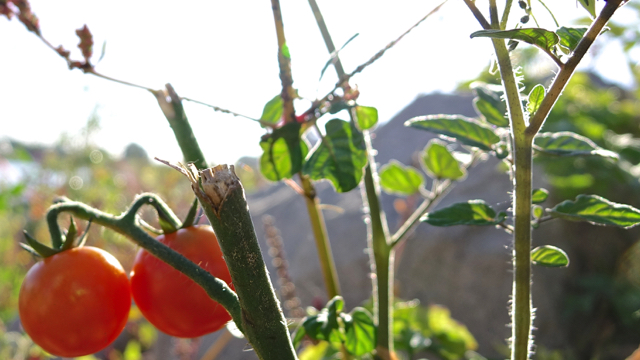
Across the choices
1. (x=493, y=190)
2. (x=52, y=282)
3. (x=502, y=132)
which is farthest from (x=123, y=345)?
(x=502, y=132)

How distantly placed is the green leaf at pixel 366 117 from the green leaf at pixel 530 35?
0.90 ft

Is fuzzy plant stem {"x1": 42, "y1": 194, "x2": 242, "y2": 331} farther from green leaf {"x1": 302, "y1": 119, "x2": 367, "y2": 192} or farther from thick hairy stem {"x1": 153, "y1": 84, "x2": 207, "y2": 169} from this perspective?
green leaf {"x1": 302, "y1": 119, "x2": 367, "y2": 192}

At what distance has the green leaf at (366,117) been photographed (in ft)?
1.82

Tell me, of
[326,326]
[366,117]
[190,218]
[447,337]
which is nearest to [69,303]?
[190,218]

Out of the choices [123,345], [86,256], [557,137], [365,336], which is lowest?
[123,345]

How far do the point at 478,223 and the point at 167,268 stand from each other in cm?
30

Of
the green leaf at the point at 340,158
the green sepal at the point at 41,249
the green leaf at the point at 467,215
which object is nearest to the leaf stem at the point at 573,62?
the green leaf at the point at 467,215

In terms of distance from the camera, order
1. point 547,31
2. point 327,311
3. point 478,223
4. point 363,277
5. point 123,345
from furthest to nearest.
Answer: point 123,345, point 363,277, point 327,311, point 478,223, point 547,31

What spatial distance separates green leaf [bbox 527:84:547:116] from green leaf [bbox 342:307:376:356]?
0.31 meters

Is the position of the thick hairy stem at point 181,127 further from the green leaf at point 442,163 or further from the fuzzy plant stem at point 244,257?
the green leaf at point 442,163

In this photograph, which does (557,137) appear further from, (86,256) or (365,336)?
(86,256)

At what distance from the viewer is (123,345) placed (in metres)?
2.84

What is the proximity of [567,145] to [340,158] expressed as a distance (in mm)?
236

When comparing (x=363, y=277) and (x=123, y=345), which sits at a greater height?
(x=363, y=277)
